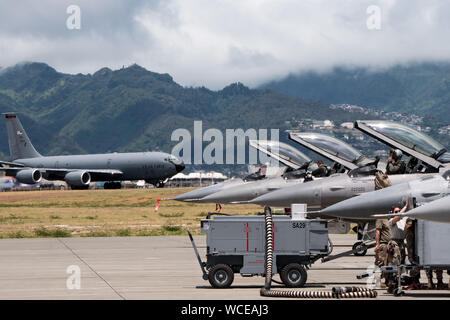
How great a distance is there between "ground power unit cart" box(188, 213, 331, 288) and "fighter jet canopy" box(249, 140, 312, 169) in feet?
36.2

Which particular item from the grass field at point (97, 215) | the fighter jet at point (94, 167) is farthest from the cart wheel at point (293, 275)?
the fighter jet at point (94, 167)

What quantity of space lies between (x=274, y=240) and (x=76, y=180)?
72293mm

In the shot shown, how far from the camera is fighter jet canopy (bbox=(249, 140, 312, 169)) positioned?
2705cm

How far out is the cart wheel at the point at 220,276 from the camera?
15.5 meters

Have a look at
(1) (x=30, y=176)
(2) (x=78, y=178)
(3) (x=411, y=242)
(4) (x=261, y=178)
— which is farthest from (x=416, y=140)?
(1) (x=30, y=176)

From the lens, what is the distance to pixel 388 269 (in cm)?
1439

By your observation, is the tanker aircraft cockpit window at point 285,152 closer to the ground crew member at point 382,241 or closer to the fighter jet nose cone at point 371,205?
the fighter jet nose cone at point 371,205

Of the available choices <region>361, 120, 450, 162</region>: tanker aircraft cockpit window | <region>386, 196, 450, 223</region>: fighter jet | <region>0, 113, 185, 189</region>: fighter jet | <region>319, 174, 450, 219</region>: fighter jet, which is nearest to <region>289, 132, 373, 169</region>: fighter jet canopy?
<region>361, 120, 450, 162</region>: tanker aircraft cockpit window

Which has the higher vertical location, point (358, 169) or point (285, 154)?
point (285, 154)

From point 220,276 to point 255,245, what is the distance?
2.93 ft

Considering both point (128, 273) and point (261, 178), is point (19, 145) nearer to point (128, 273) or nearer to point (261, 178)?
point (261, 178)

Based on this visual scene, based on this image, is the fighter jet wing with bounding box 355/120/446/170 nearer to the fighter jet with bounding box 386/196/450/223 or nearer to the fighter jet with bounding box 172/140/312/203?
the fighter jet with bounding box 172/140/312/203

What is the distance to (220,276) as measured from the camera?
1553 centimetres
